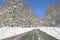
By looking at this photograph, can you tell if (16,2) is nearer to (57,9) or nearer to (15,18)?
(15,18)

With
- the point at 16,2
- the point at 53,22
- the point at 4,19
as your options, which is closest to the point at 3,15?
the point at 4,19

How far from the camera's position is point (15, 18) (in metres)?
39.6

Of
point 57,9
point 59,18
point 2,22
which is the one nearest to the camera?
point 2,22

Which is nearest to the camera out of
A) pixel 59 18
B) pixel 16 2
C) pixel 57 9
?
pixel 16 2

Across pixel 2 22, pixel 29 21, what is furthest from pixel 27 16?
pixel 2 22

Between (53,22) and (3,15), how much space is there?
40.3 feet

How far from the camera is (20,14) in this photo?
41750 mm

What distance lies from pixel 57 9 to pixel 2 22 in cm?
1580

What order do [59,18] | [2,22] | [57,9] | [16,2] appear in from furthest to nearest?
[57,9] → [59,18] → [16,2] → [2,22]

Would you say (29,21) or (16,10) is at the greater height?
(16,10)

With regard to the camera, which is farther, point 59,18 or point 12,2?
point 59,18

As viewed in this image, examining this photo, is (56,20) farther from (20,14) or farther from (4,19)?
(4,19)

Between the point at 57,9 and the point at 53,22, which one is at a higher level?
the point at 57,9

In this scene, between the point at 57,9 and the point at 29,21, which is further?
the point at 57,9
